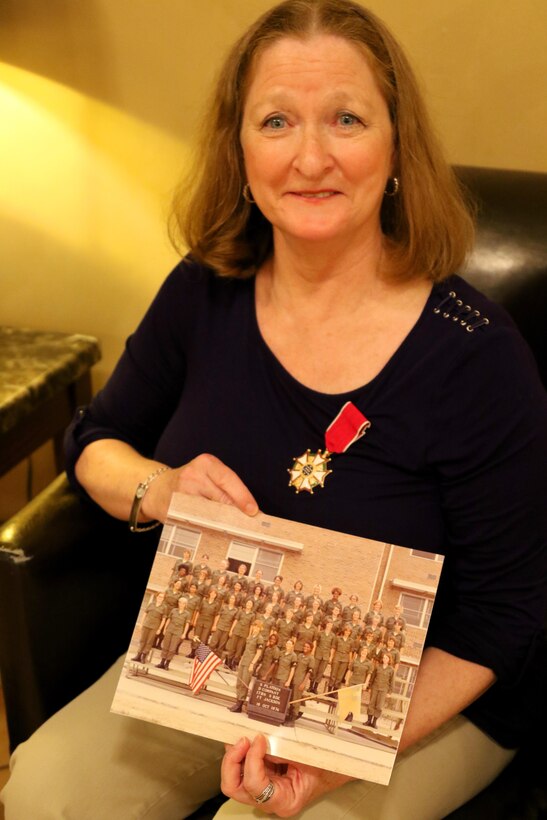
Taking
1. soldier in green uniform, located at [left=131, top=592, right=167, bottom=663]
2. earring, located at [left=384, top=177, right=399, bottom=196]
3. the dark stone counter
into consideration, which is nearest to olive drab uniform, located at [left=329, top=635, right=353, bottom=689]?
soldier in green uniform, located at [left=131, top=592, right=167, bottom=663]

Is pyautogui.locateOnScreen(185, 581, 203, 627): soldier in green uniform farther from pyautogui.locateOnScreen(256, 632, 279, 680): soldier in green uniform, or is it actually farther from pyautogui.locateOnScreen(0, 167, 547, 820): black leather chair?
pyautogui.locateOnScreen(0, 167, 547, 820): black leather chair

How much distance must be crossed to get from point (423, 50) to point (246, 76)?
0.60 m

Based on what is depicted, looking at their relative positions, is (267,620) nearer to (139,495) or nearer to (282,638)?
(282,638)

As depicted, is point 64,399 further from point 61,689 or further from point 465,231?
point 465,231

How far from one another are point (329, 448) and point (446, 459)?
0.16 meters

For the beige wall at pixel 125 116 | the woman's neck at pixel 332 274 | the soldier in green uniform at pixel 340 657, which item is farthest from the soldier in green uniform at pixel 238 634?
the beige wall at pixel 125 116

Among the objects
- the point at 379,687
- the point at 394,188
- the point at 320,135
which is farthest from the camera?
the point at 394,188

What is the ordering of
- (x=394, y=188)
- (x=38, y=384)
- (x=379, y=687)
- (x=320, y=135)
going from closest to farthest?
1. (x=379, y=687)
2. (x=320, y=135)
3. (x=394, y=188)
4. (x=38, y=384)

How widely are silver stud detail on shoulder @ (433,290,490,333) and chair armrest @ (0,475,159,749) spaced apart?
1.90ft

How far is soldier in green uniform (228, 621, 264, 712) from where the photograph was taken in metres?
1.05

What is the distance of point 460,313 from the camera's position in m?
1.19

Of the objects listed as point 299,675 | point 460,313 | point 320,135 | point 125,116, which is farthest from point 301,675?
point 125,116

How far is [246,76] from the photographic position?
49.0 inches

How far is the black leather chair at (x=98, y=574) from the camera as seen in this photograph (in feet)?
4.11
